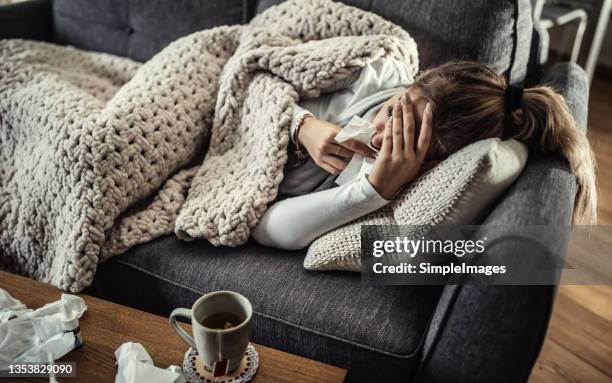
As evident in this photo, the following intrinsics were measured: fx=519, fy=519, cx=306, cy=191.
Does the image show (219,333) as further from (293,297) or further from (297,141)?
(297,141)

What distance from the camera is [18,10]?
183 cm

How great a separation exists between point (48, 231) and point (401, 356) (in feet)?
2.71

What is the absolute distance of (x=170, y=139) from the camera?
123cm

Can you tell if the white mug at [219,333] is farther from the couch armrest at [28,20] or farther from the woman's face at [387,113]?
the couch armrest at [28,20]

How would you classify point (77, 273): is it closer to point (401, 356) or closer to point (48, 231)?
point (48, 231)

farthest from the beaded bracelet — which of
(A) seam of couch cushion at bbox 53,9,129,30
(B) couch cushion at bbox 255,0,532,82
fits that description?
(A) seam of couch cushion at bbox 53,9,129,30

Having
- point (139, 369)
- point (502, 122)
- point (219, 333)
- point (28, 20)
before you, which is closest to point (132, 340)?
point (139, 369)

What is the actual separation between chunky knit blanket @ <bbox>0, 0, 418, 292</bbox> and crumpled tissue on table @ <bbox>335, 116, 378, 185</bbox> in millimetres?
142

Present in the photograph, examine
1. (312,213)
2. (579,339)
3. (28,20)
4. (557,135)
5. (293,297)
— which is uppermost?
(557,135)

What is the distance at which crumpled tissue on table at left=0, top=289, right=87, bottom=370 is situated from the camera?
83 cm

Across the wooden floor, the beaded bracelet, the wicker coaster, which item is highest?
the beaded bracelet

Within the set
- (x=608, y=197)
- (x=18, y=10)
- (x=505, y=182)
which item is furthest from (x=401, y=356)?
(x=18, y=10)

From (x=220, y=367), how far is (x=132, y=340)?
19 centimetres

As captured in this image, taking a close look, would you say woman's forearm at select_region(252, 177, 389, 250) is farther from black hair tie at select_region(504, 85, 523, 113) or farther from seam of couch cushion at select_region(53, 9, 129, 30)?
seam of couch cushion at select_region(53, 9, 129, 30)
